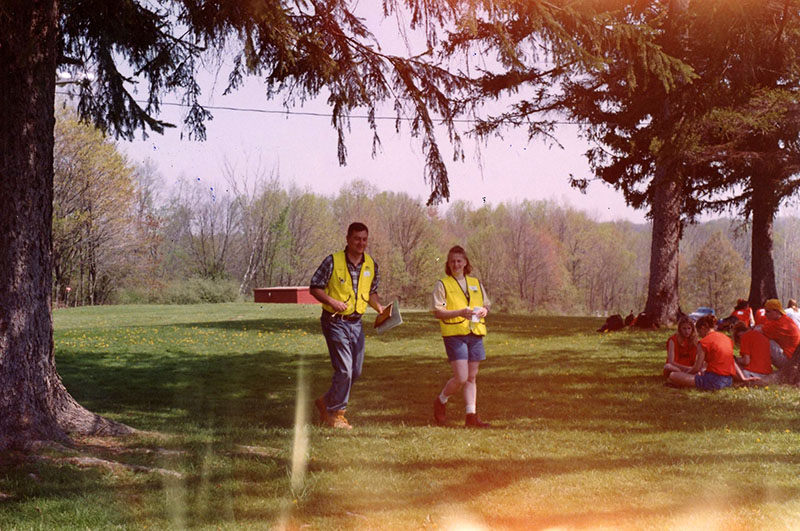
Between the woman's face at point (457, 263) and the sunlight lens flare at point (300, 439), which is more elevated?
the woman's face at point (457, 263)

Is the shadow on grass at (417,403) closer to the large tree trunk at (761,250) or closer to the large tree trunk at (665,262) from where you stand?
A: the large tree trunk at (665,262)

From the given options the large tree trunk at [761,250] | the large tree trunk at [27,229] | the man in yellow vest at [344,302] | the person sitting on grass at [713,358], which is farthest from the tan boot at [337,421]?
the large tree trunk at [761,250]

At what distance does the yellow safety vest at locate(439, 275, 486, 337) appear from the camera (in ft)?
23.8

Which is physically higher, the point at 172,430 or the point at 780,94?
the point at 780,94

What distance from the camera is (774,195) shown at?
20953mm

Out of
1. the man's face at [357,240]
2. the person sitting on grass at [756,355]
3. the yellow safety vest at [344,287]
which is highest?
the man's face at [357,240]

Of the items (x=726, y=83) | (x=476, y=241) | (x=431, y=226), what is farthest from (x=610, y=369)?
(x=476, y=241)

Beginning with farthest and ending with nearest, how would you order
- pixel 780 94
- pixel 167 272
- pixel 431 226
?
pixel 431 226, pixel 167 272, pixel 780 94

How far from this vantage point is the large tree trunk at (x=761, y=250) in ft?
71.5

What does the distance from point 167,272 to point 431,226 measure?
70.1 ft

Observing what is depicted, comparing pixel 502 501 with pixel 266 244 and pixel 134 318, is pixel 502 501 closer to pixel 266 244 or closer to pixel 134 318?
pixel 134 318

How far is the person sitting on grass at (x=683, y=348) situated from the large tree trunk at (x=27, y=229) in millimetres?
7950

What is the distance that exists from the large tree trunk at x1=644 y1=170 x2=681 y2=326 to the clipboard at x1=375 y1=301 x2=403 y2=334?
14.3 meters

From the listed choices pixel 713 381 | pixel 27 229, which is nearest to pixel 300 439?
pixel 27 229
